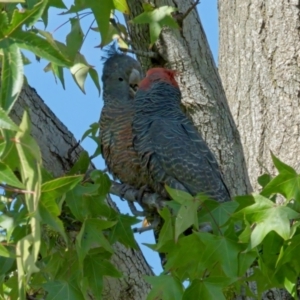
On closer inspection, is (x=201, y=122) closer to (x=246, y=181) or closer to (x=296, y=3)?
(x=246, y=181)

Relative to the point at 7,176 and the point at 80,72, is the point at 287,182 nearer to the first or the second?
the point at 7,176

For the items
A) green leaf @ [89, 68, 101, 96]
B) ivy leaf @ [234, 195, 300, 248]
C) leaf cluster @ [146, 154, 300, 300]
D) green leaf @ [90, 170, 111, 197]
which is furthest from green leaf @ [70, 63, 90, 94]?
ivy leaf @ [234, 195, 300, 248]

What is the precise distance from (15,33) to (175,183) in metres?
2.24

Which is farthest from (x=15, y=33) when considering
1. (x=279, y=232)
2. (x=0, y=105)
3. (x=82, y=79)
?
(x=82, y=79)

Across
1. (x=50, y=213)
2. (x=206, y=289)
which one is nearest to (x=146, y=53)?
(x=206, y=289)

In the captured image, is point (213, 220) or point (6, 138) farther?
point (213, 220)

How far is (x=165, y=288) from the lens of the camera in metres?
2.56

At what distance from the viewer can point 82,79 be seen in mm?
3418

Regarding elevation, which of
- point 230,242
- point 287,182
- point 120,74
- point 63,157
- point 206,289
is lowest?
point 206,289

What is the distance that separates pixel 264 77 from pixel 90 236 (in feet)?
6.06

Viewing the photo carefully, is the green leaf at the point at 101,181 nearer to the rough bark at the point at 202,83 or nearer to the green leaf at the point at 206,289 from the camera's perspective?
the green leaf at the point at 206,289

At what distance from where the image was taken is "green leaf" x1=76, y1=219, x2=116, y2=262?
8.61ft

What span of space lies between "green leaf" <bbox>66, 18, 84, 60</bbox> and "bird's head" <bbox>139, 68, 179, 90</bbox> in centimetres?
93

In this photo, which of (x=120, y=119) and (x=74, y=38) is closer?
(x=74, y=38)
